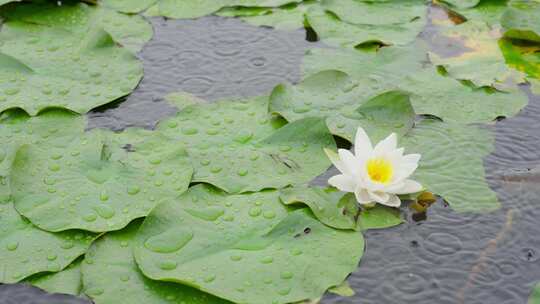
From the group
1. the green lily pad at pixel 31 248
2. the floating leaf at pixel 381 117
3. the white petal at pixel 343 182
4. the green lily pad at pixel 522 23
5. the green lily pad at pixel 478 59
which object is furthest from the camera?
the green lily pad at pixel 522 23

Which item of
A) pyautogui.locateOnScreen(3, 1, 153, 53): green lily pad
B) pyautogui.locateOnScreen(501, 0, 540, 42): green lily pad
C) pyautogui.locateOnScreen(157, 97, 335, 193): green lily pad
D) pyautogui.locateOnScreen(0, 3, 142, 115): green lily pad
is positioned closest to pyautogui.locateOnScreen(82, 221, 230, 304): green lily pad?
pyautogui.locateOnScreen(157, 97, 335, 193): green lily pad

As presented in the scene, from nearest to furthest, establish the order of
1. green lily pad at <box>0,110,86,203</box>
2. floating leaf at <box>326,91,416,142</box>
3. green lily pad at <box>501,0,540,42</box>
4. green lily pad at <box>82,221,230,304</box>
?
1. green lily pad at <box>82,221,230,304</box>
2. green lily pad at <box>0,110,86,203</box>
3. floating leaf at <box>326,91,416,142</box>
4. green lily pad at <box>501,0,540,42</box>

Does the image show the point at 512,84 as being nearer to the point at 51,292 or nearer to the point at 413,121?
the point at 413,121

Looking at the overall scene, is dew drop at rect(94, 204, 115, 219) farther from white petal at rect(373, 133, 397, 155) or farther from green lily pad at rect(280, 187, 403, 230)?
white petal at rect(373, 133, 397, 155)

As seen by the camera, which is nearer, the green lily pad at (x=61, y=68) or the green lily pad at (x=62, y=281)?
the green lily pad at (x=62, y=281)

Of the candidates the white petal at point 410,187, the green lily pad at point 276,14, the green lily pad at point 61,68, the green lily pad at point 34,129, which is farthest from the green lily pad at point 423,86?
the green lily pad at point 34,129

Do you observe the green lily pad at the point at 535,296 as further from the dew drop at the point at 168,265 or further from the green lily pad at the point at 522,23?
the green lily pad at the point at 522,23
